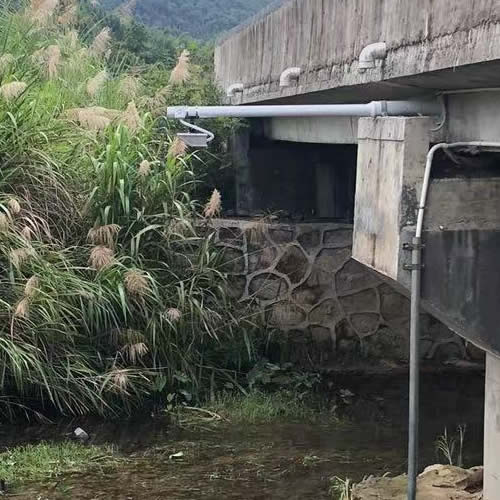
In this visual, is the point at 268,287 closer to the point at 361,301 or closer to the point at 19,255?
the point at 361,301

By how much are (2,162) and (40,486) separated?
2944 mm

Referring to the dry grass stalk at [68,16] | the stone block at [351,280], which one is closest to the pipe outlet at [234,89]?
the dry grass stalk at [68,16]

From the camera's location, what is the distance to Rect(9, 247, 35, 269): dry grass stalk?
7.30m

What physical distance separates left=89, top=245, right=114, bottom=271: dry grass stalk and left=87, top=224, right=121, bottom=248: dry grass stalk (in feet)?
0.80

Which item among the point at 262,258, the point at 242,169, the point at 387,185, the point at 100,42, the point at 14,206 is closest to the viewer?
the point at 387,185

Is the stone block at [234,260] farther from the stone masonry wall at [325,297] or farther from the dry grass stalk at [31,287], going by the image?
the dry grass stalk at [31,287]

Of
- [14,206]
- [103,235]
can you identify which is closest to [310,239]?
[103,235]

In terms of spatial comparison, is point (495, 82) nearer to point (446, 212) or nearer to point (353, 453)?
point (446, 212)

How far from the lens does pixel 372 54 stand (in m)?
5.18

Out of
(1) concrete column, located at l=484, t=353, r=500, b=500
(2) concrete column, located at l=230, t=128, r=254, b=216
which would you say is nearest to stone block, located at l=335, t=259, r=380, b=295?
(2) concrete column, located at l=230, t=128, r=254, b=216

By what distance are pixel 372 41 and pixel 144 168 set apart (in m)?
3.17

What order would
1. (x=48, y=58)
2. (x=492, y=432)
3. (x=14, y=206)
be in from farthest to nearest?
1. (x=48, y=58)
2. (x=14, y=206)
3. (x=492, y=432)

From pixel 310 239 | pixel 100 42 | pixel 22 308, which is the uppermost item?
pixel 100 42

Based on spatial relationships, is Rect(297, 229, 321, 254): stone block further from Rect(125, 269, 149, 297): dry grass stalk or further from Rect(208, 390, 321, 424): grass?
Rect(125, 269, 149, 297): dry grass stalk
